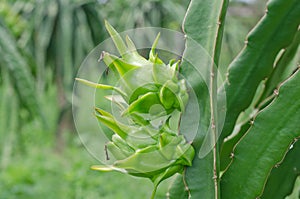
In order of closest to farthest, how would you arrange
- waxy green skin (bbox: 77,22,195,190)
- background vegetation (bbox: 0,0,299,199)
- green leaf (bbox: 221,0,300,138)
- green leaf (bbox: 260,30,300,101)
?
waxy green skin (bbox: 77,22,195,190) < green leaf (bbox: 221,0,300,138) < green leaf (bbox: 260,30,300,101) < background vegetation (bbox: 0,0,299,199)

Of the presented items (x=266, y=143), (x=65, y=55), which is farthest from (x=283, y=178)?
(x=65, y=55)

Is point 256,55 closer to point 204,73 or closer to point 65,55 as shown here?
point 204,73

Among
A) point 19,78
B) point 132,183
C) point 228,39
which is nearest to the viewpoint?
point 19,78

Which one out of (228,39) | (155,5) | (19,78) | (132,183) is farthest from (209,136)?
(228,39)

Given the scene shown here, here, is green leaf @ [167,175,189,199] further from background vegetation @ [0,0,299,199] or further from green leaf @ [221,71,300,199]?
background vegetation @ [0,0,299,199]

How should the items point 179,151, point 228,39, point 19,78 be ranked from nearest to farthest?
point 179,151 < point 19,78 < point 228,39

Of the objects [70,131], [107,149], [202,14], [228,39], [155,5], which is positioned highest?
[202,14]

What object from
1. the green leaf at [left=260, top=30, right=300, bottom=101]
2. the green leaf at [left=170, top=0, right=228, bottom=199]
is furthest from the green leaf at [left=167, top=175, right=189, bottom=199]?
the green leaf at [left=260, top=30, right=300, bottom=101]

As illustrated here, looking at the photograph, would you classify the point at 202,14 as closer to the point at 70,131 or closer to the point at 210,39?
the point at 210,39
